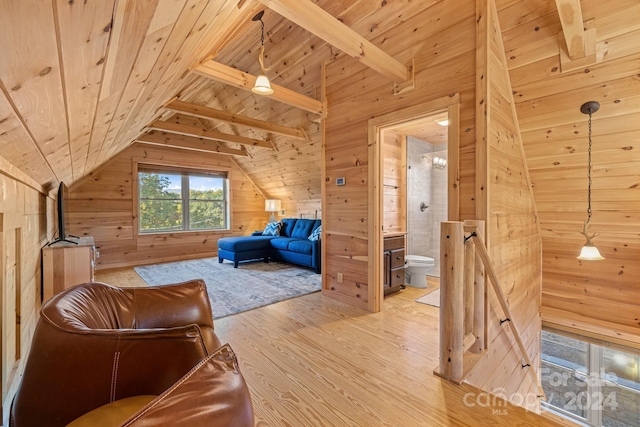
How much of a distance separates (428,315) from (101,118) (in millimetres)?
3336

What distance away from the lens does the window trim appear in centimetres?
559

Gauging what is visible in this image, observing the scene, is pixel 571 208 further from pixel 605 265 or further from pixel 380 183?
pixel 380 183

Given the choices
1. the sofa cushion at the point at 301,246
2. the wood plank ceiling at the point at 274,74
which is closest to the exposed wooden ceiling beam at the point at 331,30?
the wood plank ceiling at the point at 274,74

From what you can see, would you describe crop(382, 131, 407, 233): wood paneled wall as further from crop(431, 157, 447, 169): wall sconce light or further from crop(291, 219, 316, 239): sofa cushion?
crop(291, 219, 316, 239): sofa cushion

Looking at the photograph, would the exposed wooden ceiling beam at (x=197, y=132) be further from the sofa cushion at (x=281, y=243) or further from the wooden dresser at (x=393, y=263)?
the wooden dresser at (x=393, y=263)

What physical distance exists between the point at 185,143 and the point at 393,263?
495 centimetres

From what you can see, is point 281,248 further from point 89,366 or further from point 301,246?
point 89,366

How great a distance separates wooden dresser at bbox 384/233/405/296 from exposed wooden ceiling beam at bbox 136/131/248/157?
4.26 metres

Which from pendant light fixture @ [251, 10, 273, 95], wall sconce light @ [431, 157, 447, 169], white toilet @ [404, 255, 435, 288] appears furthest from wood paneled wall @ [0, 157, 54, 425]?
wall sconce light @ [431, 157, 447, 169]

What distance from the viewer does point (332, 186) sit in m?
3.44

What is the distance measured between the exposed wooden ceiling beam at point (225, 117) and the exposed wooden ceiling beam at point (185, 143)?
206 cm

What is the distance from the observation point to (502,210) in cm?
231

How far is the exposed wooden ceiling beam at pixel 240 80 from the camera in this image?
2.44 m

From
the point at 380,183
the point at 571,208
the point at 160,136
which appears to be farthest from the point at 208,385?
the point at 160,136
